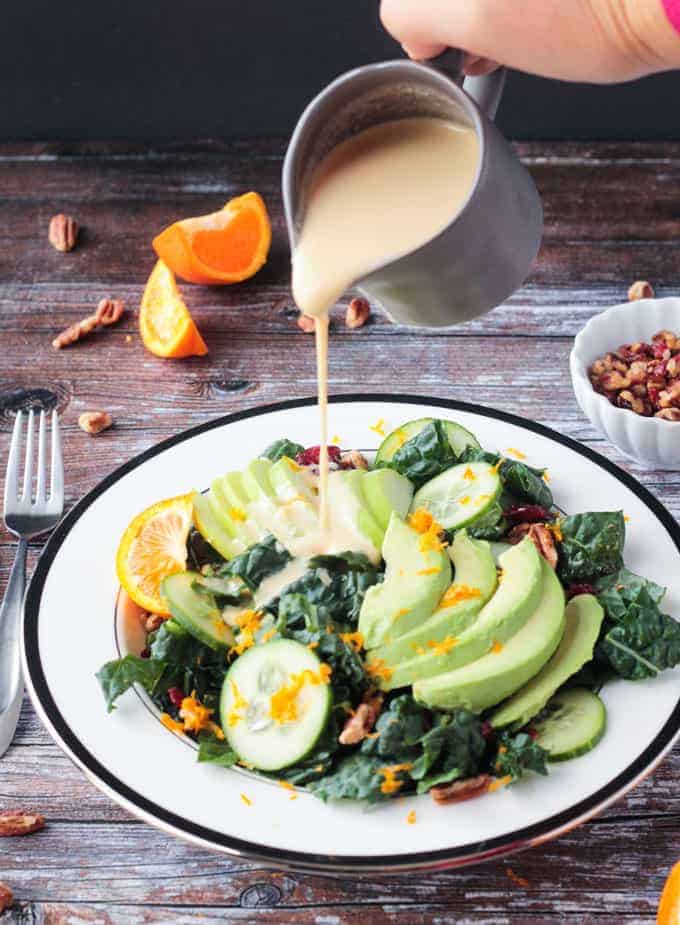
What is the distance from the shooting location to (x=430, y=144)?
219 cm

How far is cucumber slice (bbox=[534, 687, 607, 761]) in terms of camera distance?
2025 millimetres

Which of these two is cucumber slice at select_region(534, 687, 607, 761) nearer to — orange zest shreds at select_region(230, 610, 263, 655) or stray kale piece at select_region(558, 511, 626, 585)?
stray kale piece at select_region(558, 511, 626, 585)

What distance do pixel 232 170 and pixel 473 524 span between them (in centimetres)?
229

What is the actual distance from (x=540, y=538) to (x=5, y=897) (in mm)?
1222

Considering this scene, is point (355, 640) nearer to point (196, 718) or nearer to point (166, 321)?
point (196, 718)

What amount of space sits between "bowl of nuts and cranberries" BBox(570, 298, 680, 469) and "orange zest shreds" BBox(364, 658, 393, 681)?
1085mm

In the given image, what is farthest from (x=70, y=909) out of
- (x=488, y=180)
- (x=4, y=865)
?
(x=488, y=180)

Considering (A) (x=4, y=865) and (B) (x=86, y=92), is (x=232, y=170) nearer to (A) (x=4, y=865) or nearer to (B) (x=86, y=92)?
(B) (x=86, y=92)

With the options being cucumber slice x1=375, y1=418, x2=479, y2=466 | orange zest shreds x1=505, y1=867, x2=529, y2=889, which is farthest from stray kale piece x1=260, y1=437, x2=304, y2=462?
orange zest shreds x1=505, y1=867, x2=529, y2=889

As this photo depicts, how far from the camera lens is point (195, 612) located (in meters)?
2.25

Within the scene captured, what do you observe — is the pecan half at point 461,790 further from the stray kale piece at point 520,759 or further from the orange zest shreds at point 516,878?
the orange zest shreds at point 516,878

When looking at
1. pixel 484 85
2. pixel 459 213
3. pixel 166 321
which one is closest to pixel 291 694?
pixel 459 213

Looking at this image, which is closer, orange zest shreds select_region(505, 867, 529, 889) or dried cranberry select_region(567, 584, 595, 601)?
orange zest shreds select_region(505, 867, 529, 889)

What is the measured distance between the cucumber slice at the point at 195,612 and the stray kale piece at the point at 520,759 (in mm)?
568
